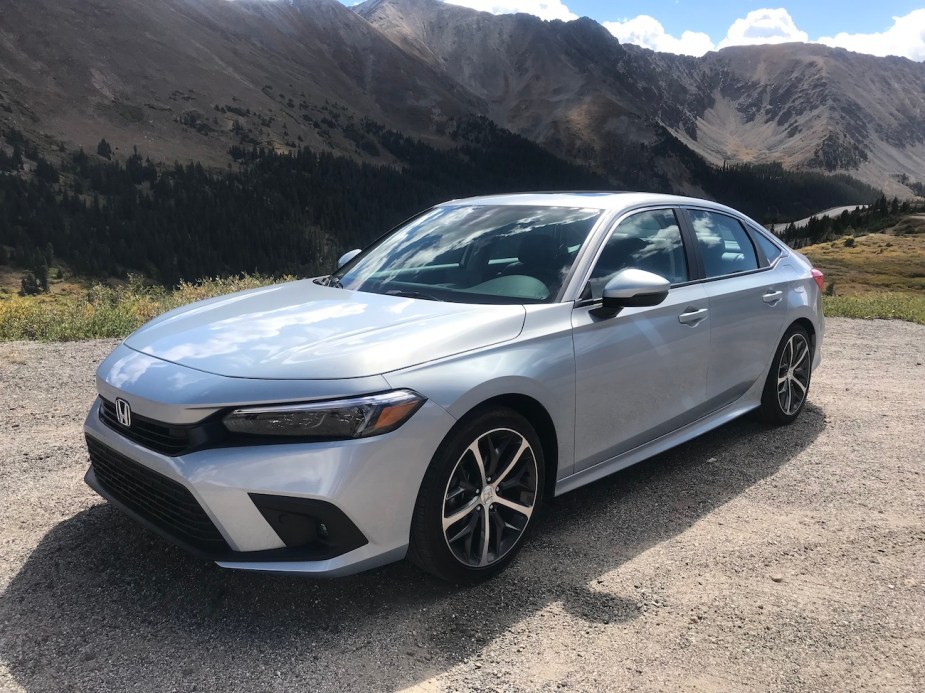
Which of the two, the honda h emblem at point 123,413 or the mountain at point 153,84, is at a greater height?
the mountain at point 153,84

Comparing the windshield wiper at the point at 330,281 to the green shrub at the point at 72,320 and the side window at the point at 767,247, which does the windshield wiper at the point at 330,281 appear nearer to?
the side window at the point at 767,247

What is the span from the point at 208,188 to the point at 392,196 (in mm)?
32373

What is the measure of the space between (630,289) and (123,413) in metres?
2.24

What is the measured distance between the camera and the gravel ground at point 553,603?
2.44 m

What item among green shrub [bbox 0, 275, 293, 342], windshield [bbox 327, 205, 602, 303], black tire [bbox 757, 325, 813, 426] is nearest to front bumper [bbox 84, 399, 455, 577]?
windshield [bbox 327, 205, 602, 303]

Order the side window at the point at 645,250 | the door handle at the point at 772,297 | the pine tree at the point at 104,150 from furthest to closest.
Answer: the pine tree at the point at 104,150 → the door handle at the point at 772,297 → the side window at the point at 645,250

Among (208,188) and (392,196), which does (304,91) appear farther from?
(208,188)

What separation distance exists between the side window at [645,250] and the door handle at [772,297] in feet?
2.83

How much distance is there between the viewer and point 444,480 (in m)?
2.66

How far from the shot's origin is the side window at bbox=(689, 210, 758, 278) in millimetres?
4219

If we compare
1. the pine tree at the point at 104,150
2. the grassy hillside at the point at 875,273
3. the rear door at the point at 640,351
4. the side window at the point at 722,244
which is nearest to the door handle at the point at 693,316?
the rear door at the point at 640,351

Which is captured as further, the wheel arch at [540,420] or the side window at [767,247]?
the side window at [767,247]

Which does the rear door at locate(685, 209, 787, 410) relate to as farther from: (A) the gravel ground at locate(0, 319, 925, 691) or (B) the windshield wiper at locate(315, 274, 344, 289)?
(B) the windshield wiper at locate(315, 274, 344, 289)

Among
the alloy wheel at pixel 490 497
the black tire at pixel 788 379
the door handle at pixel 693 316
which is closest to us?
the alloy wheel at pixel 490 497
